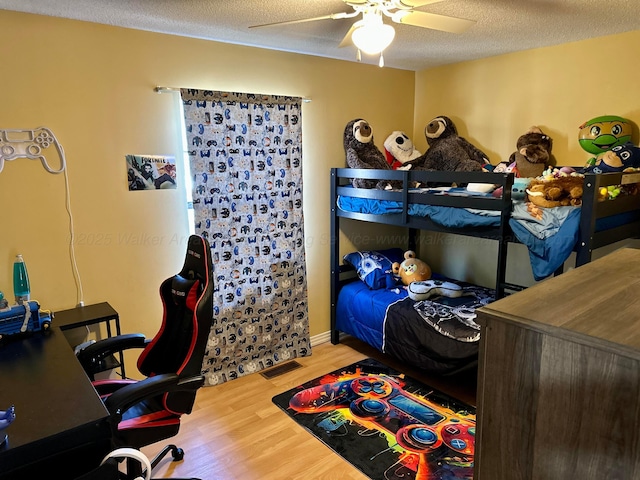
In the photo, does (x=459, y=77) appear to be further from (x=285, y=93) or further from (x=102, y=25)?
(x=102, y=25)

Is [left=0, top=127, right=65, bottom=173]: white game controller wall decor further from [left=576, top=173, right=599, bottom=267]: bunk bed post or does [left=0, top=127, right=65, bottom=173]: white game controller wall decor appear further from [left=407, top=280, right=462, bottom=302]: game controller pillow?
[left=576, top=173, right=599, bottom=267]: bunk bed post

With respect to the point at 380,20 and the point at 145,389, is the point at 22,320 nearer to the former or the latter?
the point at 145,389

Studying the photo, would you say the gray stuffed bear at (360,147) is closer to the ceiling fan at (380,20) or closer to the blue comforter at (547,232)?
the blue comforter at (547,232)

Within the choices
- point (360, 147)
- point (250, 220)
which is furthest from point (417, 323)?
point (360, 147)

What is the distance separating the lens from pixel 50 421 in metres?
1.28

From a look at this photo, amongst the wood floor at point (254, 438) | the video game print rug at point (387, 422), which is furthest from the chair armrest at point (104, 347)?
the video game print rug at point (387, 422)

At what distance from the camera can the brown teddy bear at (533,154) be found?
9.70 feet

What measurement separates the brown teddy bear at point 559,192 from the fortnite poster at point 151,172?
7.03 feet

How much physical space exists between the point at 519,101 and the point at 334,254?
1.80 m

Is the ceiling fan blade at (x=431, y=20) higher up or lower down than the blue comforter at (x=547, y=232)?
higher up

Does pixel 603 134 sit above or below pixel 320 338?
above

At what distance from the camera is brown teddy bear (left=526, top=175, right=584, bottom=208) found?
2.23 meters

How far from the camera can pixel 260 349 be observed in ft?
10.6

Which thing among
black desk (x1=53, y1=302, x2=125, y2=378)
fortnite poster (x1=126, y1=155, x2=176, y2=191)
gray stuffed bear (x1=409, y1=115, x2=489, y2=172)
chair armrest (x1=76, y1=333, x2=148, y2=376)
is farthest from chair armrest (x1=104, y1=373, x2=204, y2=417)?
gray stuffed bear (x1=409, y1=115, x2=489, y2=172)
